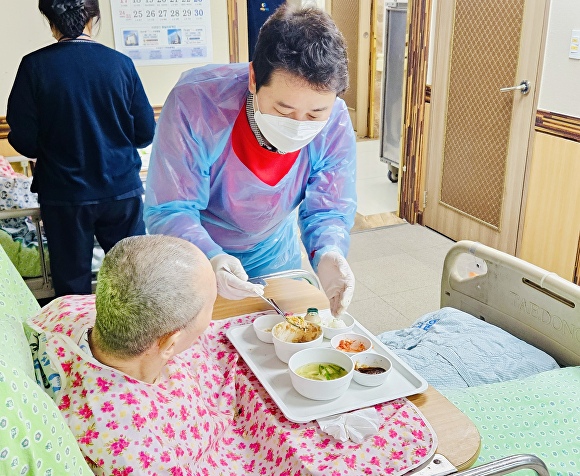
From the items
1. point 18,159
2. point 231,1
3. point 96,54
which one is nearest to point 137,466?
point 96,54

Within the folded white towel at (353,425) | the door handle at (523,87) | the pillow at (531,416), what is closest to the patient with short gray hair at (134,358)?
the folded white towel at (353,425)

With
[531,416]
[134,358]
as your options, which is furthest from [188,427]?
[531,416]

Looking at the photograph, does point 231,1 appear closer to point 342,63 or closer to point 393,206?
point 393,206

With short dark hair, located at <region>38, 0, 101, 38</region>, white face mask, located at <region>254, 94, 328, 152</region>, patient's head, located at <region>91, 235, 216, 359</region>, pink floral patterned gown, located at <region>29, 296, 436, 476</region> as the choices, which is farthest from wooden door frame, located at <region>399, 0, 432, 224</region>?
patient's head, located at <region>91, 235, 216, 359</region>

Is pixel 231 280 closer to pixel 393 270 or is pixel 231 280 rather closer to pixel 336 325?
pixel 336 325

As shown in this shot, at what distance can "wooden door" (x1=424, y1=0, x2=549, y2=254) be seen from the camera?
3490mm

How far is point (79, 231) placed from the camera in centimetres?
256

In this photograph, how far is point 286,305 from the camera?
1666 mm

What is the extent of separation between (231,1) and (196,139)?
269 cm

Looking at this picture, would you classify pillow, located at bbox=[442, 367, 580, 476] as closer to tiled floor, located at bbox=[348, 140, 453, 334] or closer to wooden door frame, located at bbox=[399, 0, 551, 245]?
tiled floor, located at bbox=[348, 140, 453, 334]

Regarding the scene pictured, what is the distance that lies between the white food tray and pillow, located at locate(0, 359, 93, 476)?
0.44 meters

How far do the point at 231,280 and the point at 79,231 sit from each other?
1317 millimetres

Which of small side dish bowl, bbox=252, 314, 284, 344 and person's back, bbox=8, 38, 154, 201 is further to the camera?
person's back, bbox=8, 38, 154, 201

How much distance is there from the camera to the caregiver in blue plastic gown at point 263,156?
1.41m
